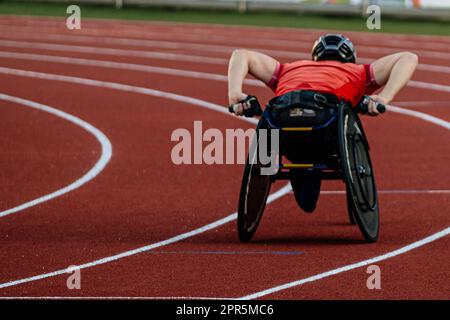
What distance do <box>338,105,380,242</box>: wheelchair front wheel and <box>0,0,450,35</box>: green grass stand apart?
22621 mm

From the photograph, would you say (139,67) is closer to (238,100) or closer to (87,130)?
(87,130)

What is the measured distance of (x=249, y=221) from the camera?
9977 mm

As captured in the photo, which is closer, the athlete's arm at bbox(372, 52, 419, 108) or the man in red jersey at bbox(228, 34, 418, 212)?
the man in red jersey at bbox(228, 34, 418, 212)

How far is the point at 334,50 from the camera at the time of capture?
10.4m

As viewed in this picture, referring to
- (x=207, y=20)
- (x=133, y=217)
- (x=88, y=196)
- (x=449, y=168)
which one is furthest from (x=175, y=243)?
(x=207, y=20)

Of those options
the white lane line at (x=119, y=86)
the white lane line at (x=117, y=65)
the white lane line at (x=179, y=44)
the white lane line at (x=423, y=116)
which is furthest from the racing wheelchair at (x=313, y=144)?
the white lane line at (x=179, y=44)

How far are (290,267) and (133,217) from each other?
238 cm

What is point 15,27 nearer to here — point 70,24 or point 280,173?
point 70,24

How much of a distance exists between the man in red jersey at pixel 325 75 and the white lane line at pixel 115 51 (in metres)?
15.0

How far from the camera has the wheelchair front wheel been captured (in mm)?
9523

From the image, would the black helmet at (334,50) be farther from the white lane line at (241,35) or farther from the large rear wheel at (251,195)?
the white lane line at (241,35)

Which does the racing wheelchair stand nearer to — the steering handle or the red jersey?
the steering handle

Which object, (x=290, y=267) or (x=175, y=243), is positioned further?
(x=175, y=243)

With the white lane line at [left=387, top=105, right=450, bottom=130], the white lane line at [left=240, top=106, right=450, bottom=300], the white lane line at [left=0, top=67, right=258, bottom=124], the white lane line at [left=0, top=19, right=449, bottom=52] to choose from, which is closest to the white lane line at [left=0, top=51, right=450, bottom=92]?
the white lane line at [left=0, top=67, right=258, bottom=124]
